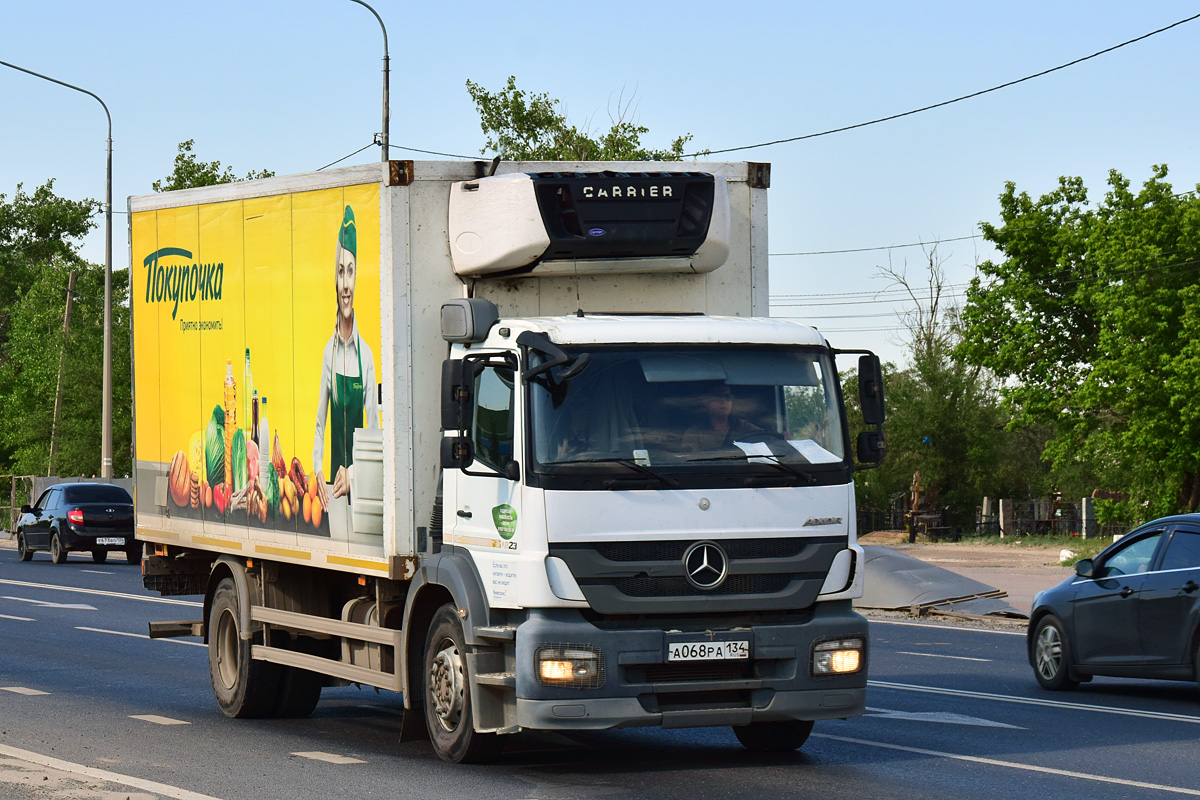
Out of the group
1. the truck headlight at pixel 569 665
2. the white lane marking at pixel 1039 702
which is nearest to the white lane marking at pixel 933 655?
the white lane marking at pixel 1039 702

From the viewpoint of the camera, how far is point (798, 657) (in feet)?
28.7

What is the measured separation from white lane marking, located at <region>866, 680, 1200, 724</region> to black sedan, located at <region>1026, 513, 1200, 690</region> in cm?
59

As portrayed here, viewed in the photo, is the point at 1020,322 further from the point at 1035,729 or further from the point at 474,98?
the point at 1035,729

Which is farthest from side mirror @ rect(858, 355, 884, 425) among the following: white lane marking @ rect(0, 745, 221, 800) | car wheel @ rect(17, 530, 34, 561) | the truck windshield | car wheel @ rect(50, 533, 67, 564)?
car wheel @ rect(17, 530, 34, 561)

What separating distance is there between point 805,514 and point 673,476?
2.53 ft

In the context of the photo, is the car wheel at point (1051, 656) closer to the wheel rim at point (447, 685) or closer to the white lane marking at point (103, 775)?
the wheel rim at point (447, 685)

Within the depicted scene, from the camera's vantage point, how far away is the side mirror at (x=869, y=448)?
927cm

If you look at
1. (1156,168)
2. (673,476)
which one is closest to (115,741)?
(673,476)

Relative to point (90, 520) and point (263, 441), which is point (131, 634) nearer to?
point (263, 441)

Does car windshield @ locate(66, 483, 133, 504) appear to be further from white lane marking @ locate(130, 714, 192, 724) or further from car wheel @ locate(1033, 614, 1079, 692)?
car wheel @ locate(1033, 614, 1079, 692)

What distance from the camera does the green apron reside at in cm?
992

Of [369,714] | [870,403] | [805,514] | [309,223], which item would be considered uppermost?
[309,223]

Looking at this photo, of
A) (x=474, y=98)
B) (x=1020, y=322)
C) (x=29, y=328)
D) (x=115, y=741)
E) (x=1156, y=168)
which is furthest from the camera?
(x=29, y=328)

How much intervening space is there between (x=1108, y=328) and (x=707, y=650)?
127 ft
